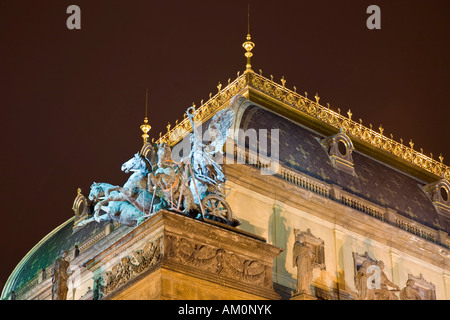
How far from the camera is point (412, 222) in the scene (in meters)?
43.1

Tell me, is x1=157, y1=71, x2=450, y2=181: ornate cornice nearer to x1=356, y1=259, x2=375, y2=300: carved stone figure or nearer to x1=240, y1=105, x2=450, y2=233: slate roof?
x1=240, y1=105, x2=450, y2=233: slate roof

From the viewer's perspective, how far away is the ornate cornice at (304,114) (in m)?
42.3

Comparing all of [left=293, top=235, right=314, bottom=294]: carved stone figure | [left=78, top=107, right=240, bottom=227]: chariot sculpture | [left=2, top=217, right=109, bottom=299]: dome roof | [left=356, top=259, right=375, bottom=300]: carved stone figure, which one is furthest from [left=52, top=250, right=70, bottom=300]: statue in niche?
[left=2, top=217, right=109, bottom=299]: dome roof

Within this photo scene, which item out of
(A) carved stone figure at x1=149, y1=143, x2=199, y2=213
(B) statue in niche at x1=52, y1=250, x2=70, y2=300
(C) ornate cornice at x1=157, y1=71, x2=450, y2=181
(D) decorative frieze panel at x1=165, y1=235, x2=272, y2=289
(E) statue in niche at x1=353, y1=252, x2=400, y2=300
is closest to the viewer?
(D) decorative frieze panel at x1=165, y1=235, x2=272, y2=289

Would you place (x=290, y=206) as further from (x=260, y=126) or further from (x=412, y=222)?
(x=412, y=222)

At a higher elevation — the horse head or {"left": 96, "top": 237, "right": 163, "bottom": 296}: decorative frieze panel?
the horse head

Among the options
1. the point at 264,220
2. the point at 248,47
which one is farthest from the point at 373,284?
the point at 248,47

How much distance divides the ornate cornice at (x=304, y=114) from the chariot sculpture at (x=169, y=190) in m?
9.81

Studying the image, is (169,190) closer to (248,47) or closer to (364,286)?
(364,286)

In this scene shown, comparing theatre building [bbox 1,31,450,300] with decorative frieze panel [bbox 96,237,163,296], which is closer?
decorative frieze panel [bbox 96,237,163,296]

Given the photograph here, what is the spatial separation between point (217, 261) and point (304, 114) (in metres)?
15.6

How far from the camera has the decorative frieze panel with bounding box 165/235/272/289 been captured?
2814 cm

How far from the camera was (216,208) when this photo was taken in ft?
100

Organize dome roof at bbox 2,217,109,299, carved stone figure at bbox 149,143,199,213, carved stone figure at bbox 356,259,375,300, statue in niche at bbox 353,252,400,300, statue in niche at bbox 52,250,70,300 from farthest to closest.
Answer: dome roof at bbox 2,217,109,299
statue in niche at bbox 353,252,400,300
carved stone figure at bbox 356,259,375,300
statue in niche at bbox 52,250,70,300
carved stone figure at bbox 149,143,199,213
